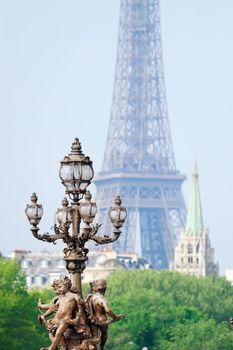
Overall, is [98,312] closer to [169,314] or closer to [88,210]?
[88,210]

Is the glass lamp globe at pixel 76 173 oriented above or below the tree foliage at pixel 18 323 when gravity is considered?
below

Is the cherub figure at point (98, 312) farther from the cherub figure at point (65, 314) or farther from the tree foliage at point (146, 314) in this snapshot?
the tree foliage at point (146, 314)

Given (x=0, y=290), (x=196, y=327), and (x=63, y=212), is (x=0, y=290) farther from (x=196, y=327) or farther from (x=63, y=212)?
(x=63, y=212)

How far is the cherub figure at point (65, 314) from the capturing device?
4284cm

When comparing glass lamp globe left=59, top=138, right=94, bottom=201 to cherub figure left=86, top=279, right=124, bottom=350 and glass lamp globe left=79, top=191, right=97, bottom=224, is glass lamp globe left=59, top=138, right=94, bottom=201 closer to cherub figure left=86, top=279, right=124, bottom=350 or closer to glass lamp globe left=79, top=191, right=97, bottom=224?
glass lamp globe left=79, top=191, right=97, bottom=224

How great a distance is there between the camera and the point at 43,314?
4325cm

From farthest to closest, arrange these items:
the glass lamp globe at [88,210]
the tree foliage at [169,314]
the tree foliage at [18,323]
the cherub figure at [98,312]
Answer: the tree foliage at [169,314]
the tree foliage at [18,323]
the glass lamp globe at [88,210]
the cherub figure at [98,312]

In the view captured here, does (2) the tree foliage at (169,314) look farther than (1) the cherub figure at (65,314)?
Yes

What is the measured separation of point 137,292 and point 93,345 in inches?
5221

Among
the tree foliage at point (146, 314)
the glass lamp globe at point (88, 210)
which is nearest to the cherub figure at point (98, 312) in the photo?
the glass lamp globe at point (88, 210)

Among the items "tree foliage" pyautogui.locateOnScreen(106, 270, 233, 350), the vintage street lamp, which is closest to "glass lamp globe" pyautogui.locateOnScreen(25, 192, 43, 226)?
the vintage street lamp

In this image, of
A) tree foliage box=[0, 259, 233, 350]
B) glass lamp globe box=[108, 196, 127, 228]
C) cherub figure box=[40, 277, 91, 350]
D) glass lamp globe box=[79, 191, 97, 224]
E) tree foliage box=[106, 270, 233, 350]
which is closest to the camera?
cherub figure box=[40, 277, 91, 350]

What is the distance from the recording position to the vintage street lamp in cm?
4447

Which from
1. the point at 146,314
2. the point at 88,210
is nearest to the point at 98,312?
the point at 88,210
